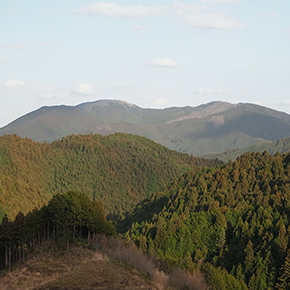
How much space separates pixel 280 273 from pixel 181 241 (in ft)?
91.1

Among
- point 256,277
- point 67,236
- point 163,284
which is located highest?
point 67,236

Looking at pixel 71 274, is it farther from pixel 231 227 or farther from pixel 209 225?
pixel 231 227

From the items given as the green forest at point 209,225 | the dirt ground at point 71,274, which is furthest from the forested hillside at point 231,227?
the dirt ground at point 71,274

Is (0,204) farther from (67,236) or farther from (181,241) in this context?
(67,236)

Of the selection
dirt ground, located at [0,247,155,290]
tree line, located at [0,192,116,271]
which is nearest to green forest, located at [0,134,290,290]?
tree line, located at [0,192,116,271]

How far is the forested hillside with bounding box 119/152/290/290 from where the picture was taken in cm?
9438

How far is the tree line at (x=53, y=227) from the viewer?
7450 cm

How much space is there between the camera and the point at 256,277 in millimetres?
93062

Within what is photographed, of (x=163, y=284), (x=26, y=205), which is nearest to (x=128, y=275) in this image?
(x=163, y=284)

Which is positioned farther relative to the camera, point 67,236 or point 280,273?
point 280,273

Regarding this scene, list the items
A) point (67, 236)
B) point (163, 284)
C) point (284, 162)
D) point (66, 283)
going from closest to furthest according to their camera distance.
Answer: point (66, 283), point (163, 284), point (67, 236), point (284, 162)

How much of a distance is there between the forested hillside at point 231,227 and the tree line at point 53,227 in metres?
17.8

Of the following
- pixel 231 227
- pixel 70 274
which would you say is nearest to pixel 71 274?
pixel 70 274

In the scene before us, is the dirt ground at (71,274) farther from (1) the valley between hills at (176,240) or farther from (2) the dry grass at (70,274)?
(1) the valley between hills at (176,240)
